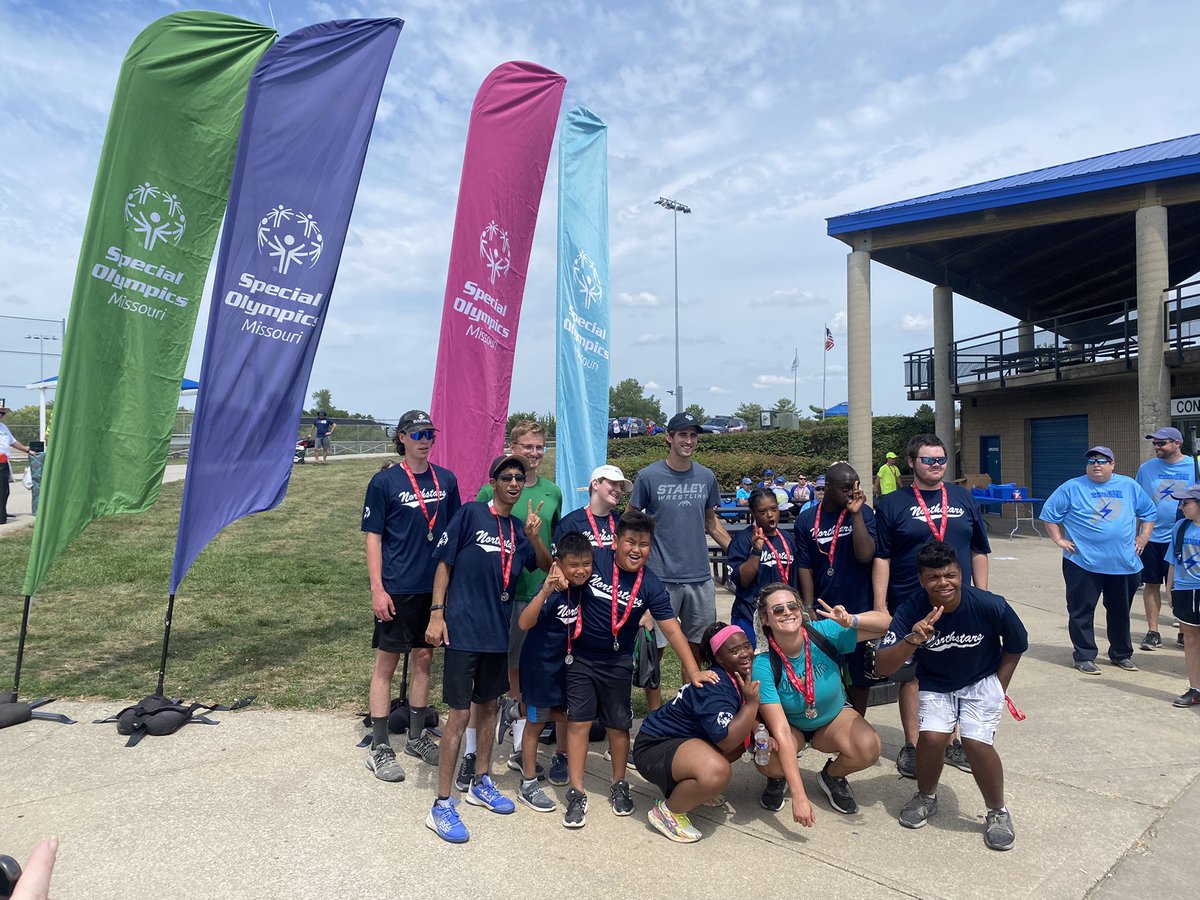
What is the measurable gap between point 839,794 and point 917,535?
1456mm

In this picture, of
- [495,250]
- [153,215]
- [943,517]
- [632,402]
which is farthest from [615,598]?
[632,402]

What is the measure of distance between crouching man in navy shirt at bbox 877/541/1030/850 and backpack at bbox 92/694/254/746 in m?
4.00

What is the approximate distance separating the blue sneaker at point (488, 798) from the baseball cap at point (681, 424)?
2199 millimetres

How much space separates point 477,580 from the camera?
3953 millimetres

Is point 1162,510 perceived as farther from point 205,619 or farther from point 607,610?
point 205,619

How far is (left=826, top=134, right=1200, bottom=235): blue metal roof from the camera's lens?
13.7 meters

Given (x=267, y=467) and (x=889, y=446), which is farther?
(x=889, y=446)

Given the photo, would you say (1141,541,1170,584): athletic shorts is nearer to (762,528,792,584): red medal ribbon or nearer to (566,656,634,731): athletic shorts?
(762,528,792,584): red medal ribbon

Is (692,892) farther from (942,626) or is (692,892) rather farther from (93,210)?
(93,210)

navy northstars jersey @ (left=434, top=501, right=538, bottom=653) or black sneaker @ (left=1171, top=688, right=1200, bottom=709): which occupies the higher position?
navy northstars jersey @ (left=434, top=501, right=538, bottom=653)

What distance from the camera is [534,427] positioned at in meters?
4.81

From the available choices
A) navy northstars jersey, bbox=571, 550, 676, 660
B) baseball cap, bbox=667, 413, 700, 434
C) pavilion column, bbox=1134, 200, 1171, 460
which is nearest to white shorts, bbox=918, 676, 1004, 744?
navy northstars jersey, bbox=571, 550, 676, 660

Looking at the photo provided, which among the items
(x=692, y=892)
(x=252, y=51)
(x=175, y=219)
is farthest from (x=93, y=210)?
(x=692, y=892)

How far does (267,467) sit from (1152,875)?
5.18 metres
